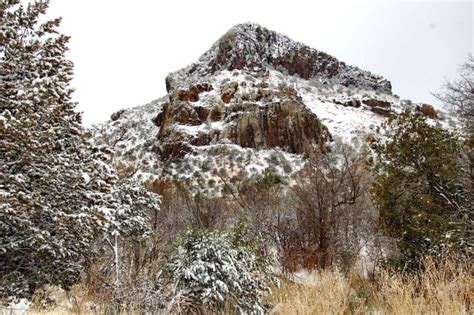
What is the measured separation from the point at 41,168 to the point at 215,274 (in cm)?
350

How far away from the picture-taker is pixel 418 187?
294 inches

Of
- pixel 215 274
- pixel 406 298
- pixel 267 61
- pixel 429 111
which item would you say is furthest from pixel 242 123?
pixel 406 298

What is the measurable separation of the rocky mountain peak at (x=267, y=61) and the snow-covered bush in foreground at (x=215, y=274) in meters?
45.9

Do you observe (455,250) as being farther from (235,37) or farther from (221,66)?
(235,37)

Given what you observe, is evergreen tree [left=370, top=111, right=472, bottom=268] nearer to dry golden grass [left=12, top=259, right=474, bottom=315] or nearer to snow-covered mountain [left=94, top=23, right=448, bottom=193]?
dry golden grass [left=12, top=259, right=474, bottom=315]

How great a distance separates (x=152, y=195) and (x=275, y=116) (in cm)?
3050

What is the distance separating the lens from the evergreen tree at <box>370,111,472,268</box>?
6926 mm

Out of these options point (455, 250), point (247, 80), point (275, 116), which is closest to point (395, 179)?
point (455, 250)

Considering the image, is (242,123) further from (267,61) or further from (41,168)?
(41,168)

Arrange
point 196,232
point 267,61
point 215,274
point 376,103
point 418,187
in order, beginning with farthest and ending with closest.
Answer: point 267,61 → point 376,103 → point 418,187 → point 196,232 → point 215,274

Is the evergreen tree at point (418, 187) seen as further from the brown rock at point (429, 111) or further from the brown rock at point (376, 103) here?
the brown rock at point (376, 103)

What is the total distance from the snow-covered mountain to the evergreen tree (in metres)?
22.1

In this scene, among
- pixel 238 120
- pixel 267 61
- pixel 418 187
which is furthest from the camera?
pixel 267 61

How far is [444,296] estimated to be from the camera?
3459 millimetres
